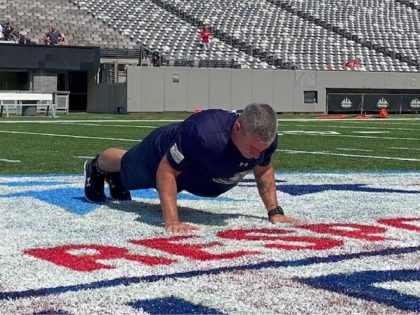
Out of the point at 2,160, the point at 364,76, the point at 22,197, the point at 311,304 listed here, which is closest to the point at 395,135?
the point at 2,160

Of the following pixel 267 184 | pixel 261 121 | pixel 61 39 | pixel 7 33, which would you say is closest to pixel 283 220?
pixel 267 184

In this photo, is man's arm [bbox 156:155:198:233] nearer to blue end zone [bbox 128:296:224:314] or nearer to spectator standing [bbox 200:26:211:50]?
blue end zone [bbox 128:296:224:314]

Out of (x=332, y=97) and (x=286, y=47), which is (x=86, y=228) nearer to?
(x=332, y=97)

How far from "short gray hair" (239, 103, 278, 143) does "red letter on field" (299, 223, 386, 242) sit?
2.50 feet

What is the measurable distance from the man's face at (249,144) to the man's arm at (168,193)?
0.47m

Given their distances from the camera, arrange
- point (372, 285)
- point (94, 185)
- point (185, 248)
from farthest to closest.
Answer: point (94, 185), point (185, 248), point (372, 285)

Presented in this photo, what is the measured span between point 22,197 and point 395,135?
487 inches

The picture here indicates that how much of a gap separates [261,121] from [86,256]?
3.70 ft

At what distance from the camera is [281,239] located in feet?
15.0

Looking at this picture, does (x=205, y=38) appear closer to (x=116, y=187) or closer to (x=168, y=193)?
(x=116, y=187)

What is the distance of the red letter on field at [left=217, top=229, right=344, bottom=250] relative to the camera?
4.35m

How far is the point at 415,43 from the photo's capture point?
40281mm

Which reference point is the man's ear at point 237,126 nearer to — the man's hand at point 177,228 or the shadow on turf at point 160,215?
the man's hand at point 177,228

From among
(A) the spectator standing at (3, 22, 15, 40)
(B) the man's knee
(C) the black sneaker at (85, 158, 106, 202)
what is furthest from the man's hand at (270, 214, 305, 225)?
(A) the spectator standing at (3, 22, 15, 40)
